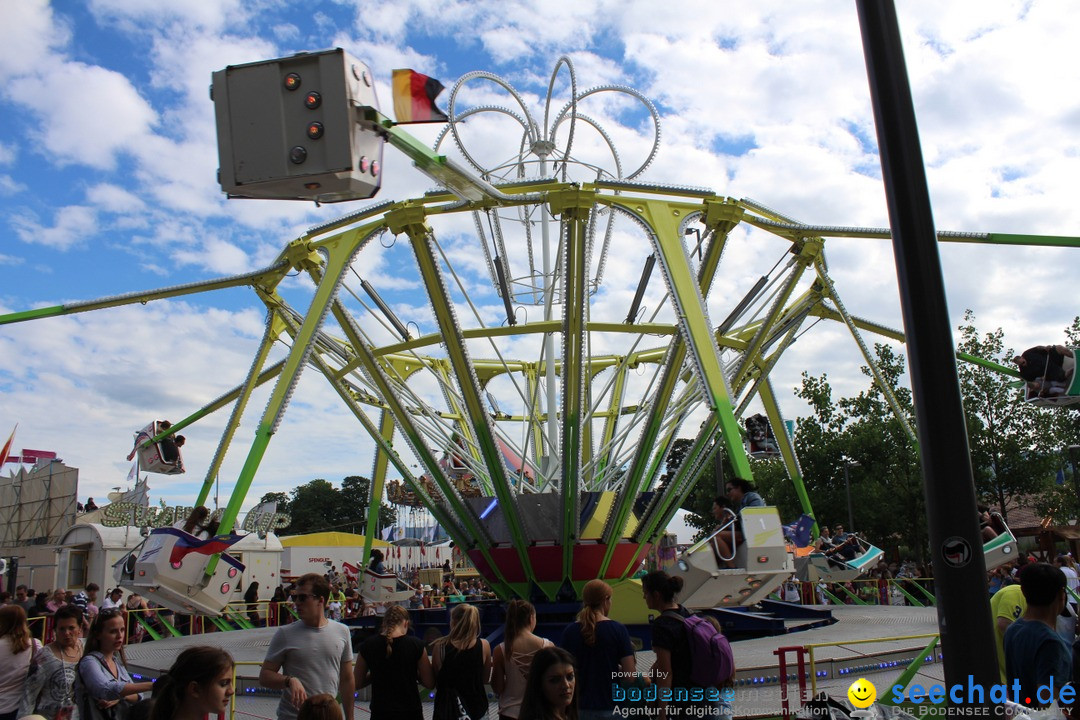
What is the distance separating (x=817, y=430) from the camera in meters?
42.4

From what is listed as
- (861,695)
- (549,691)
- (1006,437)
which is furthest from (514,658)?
(1006,437)

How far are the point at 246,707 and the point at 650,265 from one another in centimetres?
925

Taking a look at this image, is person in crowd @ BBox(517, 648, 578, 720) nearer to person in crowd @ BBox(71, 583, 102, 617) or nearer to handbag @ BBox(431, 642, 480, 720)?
handbag @ BBox(431, 642, 480, 720)

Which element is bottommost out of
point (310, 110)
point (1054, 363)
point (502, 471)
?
point (502, 471)

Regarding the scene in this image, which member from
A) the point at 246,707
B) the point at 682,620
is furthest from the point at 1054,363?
the point at 246,707

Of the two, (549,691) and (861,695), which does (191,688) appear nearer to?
(549,691)

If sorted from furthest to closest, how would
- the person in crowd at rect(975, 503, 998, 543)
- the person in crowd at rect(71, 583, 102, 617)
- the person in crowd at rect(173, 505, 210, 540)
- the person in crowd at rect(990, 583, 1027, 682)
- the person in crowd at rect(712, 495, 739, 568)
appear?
the person in crowd at rect(71, 583, 102, 617)
the person in crowd at rect(173, 505, 210, 540)
the person in crowd at rect(975, 503, 998, 543)
the person in crowd at rect(712, 495, 739, 568)
the person in crowd at rect(990, 583, 1027, 682)

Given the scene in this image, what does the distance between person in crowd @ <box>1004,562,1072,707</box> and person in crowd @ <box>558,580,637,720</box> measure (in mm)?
2094

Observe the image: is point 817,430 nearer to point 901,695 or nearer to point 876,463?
point 876,463

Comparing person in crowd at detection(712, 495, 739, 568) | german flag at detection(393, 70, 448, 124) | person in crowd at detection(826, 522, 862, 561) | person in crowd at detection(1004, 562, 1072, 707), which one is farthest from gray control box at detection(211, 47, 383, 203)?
person in crowd at detection(826, 522, 862, 561)

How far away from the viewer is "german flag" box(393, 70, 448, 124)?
552 centimetres

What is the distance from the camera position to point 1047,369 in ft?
34.2

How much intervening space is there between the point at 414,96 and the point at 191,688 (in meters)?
3.68

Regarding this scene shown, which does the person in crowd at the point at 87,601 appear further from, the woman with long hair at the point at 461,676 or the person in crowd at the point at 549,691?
the person in crowd at the point at 549,691
